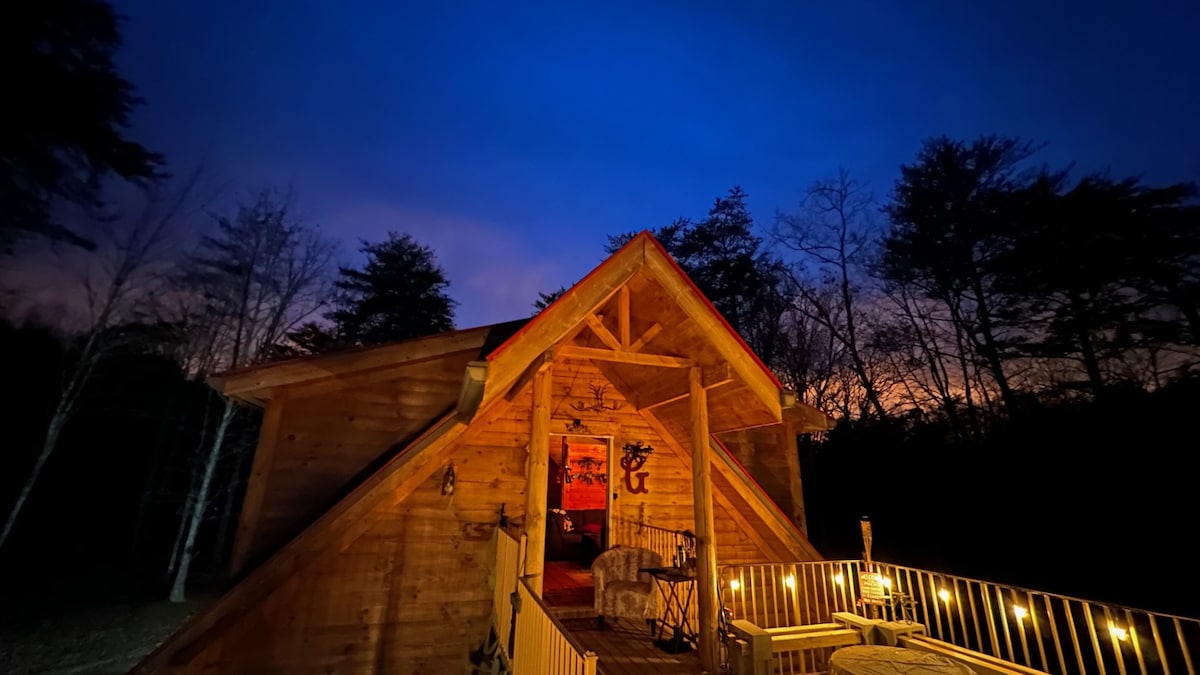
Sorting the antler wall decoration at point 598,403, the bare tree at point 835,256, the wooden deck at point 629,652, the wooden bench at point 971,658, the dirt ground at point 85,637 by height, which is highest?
the bare tree at point 835,256

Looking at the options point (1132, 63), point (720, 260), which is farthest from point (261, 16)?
point (1132, 63)

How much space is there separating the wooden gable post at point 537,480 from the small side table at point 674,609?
62.6 inches

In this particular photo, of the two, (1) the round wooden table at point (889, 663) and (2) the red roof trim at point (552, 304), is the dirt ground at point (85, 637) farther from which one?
(1) the round wooden table at point (889, 663)

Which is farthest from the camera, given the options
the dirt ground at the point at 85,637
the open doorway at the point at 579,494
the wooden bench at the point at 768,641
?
the dirt ground at the point at 85,637

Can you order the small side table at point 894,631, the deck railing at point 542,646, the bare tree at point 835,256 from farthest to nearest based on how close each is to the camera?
the bare tree at point 835,256
the small side table at point 894,631
the deck railing at point 542,646

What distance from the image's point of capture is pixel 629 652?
191 inches

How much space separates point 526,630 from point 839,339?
48.3 feet

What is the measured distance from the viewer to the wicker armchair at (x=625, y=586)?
17.2 ft

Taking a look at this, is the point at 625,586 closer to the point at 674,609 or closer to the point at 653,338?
the point at 674,609

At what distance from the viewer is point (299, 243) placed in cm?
1505

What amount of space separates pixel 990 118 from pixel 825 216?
24.8 ft

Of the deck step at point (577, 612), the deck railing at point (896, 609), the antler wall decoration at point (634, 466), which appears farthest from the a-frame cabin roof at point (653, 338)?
the deck step at point (577, 612)

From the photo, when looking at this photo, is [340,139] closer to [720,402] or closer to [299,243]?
[299,243]

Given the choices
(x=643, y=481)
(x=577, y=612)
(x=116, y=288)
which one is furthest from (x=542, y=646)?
(x=116, y=288)
